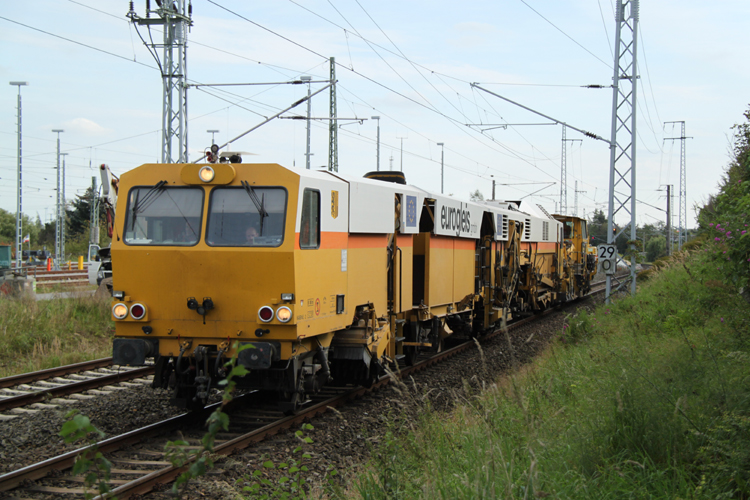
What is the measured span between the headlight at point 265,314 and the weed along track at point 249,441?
4.35ft

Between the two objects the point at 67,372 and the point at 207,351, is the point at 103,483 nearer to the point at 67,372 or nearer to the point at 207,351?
the point at 207,351

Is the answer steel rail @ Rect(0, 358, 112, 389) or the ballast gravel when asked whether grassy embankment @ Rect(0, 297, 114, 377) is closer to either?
steel rail @ Rect(0, 358, 112, 389)

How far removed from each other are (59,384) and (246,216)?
16.0 ft

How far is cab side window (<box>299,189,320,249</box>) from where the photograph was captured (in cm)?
767

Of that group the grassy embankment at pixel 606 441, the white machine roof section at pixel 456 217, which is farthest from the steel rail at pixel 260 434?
the white machine roof section at pixel 456 217

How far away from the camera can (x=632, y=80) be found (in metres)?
18.0

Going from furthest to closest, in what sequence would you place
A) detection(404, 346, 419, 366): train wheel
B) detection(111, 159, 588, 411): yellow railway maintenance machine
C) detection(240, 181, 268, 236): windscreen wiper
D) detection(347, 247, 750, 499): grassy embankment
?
detection(404, 346, 419, 366): train wheel < detection(240, 181, 268, 236): windscreen wiper < detection(111, 159, 588, 411): yellow railway maintenance machine < detection(347, 247, 750, 499): grassy embankment

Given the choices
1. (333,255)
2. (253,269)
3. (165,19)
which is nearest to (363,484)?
(253,269)

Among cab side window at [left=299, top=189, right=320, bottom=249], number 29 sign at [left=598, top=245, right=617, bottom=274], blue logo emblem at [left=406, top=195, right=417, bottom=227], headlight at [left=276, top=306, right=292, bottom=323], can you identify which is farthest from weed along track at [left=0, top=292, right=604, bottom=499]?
number 29 sign at [left=598, top=245, right=617, bottom=274]

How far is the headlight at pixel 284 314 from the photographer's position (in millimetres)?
7402

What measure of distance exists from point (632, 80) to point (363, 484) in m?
16.2

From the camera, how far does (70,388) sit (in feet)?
31.5

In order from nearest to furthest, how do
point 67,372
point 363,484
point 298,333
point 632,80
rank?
point 363,484
point 298,333
point 67,372
point 632,80

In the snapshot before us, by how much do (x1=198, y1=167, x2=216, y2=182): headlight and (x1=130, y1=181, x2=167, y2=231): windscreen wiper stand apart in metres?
0.57
